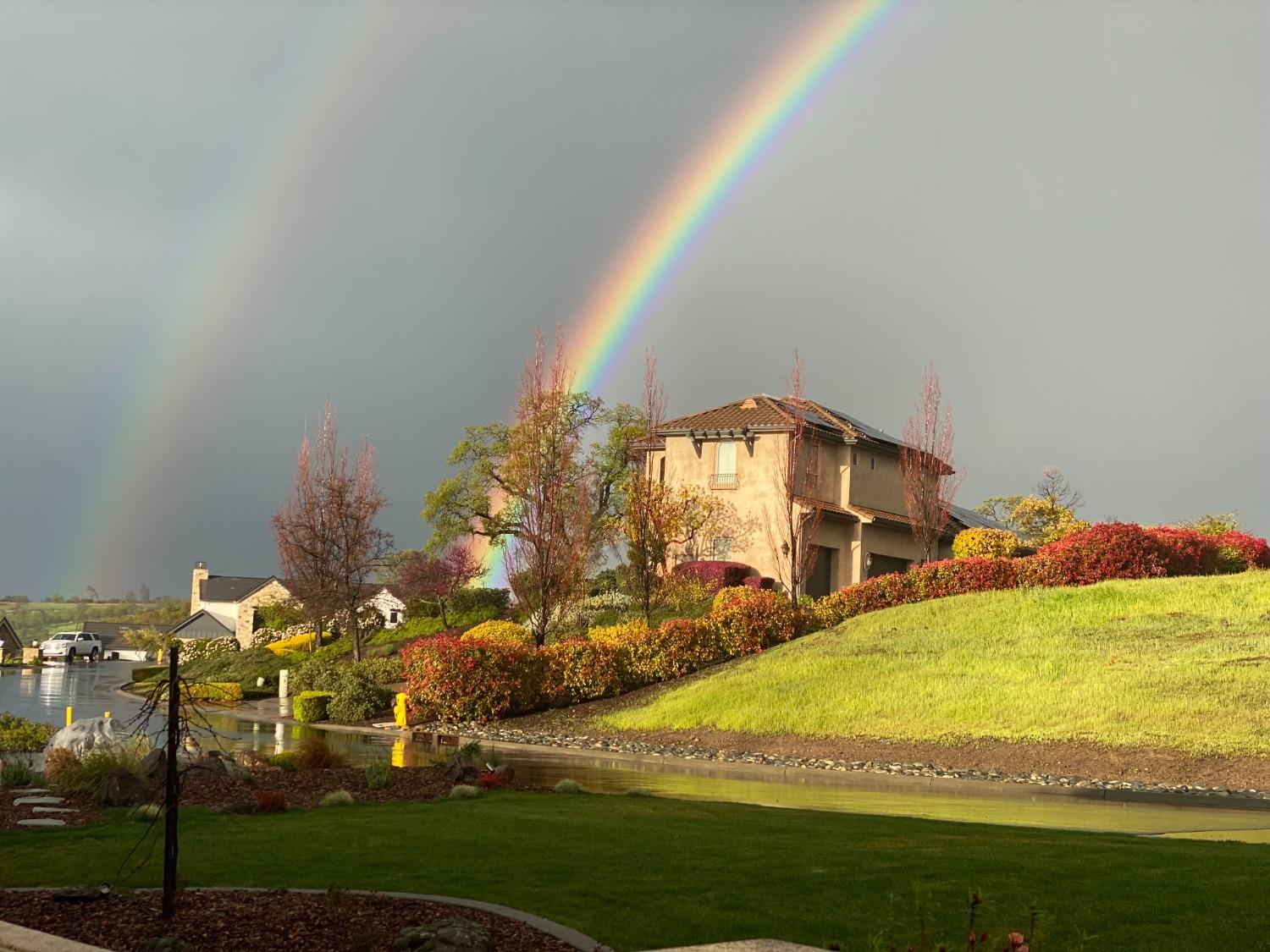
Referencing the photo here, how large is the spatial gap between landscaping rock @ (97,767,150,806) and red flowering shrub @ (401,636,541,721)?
17255mm

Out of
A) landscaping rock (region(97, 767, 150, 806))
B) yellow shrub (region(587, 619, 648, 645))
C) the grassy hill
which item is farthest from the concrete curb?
yellow shrub (region(587, 619, 648, 645))

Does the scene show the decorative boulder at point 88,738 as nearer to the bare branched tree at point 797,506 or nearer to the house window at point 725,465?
the bare branched tree at point 797,506

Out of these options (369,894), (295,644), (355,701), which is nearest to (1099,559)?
(355,701)

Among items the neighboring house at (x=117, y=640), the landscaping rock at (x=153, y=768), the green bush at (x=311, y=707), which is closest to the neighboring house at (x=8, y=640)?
the neighboring house at (x=117, y=640)

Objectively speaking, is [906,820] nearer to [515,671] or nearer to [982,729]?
[982,729]

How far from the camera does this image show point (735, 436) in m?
49.8

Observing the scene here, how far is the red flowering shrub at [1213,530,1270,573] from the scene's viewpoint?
147ft

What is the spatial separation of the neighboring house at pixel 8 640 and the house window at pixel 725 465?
56998 mm

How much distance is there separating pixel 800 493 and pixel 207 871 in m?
36.0

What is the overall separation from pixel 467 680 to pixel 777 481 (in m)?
19.6

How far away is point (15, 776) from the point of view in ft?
54.5

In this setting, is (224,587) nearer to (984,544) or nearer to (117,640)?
(117,640)

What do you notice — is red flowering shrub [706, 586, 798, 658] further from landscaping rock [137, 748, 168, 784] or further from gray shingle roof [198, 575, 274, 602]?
gray shingle roof [198, 575, 274, 602]

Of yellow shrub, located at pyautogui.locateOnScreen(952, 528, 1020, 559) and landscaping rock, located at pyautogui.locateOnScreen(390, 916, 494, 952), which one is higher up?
yellow shrub, located at pyautogui.locateOnScreen(952, 528, 1020, 559)
